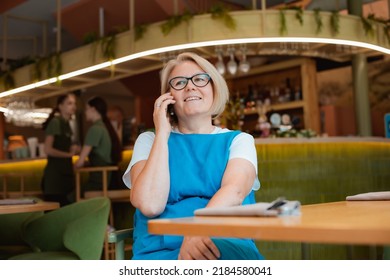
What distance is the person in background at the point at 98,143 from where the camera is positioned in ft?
13.9

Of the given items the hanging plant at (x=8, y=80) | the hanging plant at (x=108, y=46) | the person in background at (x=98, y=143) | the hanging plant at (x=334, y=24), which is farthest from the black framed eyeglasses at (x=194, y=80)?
the hanging plant at (x=8, y=80)

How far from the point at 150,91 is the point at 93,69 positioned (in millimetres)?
2766

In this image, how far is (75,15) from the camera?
6.91 metres

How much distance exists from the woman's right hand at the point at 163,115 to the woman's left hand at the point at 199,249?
1.24 ft

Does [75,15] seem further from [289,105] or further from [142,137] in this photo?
[142,137]

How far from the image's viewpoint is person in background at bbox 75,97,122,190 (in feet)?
13.9

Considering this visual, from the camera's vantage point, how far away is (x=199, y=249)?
1.38 m

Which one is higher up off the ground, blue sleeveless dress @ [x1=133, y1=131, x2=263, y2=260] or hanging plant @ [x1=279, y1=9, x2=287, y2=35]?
hanging plant @ [x1=279, y1=9, x2=287, y2=35]

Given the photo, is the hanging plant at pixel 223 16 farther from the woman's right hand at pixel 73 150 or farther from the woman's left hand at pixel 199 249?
the woman's left hand at pixel 199 249

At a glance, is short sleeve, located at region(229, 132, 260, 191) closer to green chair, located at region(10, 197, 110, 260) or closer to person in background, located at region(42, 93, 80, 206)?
green chair, located at region(10, 197, 110, 260)

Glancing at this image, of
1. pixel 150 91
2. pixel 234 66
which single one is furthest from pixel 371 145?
pixel 150 91

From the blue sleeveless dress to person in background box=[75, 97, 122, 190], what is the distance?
268 cm

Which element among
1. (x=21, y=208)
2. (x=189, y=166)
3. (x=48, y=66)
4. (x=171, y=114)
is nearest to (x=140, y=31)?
(x=48, y=66)

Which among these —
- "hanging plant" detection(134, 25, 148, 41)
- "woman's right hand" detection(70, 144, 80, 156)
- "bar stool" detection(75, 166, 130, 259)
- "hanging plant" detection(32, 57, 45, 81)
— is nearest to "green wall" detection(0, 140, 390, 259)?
"bar stool" detection(75, 166, 130, 259)
